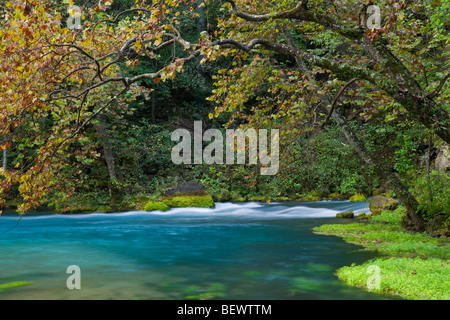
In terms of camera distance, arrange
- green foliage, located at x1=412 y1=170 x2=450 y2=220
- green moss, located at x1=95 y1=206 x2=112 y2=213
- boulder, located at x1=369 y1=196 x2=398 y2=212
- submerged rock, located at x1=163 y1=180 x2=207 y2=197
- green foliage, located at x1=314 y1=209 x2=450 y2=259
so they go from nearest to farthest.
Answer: green foliage, located at x1=314 y1=209 x2=450 y2=259, green foliage, located at x1=412 y1=170 x2=450 y2=220, boulder, located at x1=369 y1=196 x2=398 y2=212, green moss, located at x1=95 y1=206 x2=112 y2=213, submerged rock, located at x1=163 y1=180 x2=207 y2=197

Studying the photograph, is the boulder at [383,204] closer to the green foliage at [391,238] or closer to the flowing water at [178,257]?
the flowing water at [178,257]

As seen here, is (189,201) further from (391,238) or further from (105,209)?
(391,238)

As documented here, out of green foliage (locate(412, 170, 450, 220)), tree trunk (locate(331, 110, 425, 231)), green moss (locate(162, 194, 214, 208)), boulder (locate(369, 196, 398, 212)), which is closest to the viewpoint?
green foliage (locate(412, 170, 450, 220))

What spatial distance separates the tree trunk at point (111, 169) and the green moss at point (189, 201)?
2.87 meters

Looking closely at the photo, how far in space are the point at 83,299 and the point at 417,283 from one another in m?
6.03

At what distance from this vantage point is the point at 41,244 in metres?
14.1

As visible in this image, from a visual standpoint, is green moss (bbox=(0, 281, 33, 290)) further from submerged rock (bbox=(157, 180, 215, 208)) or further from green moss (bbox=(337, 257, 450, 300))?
submerged rock (bbox=(157, 180, 215, 208))

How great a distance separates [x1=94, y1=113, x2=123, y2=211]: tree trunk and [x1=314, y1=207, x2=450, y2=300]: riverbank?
14901 millimetres

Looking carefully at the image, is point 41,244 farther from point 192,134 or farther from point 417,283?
point 192,134

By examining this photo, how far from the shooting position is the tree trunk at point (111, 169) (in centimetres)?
2334

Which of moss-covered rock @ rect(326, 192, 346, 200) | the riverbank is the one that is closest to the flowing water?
the riverbank

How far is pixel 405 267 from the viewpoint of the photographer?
857cm

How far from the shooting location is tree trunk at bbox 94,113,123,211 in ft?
76.6

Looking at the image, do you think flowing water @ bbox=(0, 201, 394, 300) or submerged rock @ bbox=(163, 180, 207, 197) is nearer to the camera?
flowing water @ bbox=(0, 201, 394, 300)
